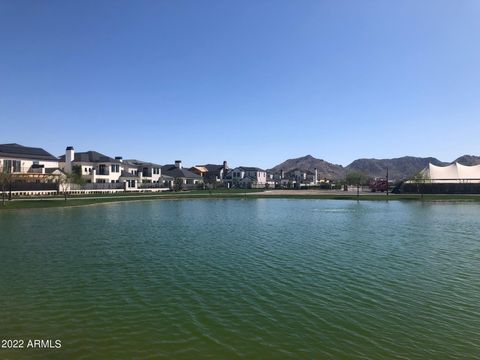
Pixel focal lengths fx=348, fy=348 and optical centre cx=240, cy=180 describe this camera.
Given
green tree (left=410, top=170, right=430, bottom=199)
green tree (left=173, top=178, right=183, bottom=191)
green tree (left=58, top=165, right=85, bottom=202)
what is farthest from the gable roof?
green tree (left=410, top=170, right=430, bottom=199)

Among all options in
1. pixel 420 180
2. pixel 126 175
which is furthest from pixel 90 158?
pixel 420 180

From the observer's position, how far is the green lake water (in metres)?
10.4

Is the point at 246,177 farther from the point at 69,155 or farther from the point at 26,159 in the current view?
the point at 26,159

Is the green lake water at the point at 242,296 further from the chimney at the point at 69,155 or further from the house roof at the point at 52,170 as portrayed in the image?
the chimney at the point at 69,155

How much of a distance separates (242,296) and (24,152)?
9169 centimetres

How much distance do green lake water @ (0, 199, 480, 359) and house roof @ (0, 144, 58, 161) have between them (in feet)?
211

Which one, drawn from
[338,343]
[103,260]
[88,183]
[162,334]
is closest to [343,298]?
[338,343]

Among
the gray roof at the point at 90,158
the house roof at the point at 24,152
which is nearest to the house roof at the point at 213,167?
the gray roof at the point at 90,158

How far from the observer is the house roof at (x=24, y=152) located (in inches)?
3219

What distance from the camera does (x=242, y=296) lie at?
1460 cm

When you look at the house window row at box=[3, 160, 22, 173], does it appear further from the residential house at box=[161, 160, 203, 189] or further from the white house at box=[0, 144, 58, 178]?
the residential house at box=[161, 160, 203, 189]

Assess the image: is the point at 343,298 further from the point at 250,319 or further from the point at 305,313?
the point at 250,319

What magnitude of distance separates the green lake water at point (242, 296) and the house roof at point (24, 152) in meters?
64.4

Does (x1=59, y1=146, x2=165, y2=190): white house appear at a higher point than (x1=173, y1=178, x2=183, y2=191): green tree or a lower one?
higher
